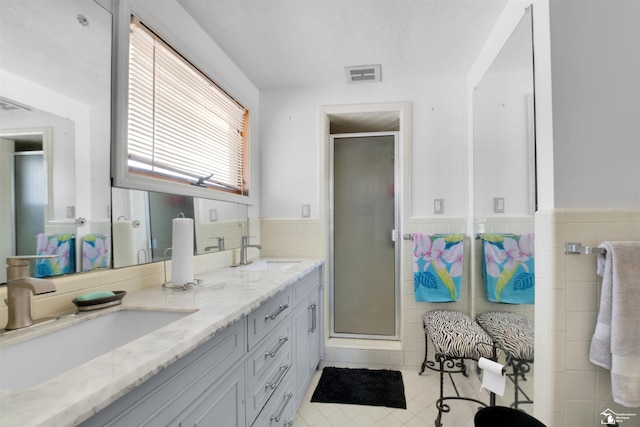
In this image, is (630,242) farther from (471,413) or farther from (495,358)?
(471,413)

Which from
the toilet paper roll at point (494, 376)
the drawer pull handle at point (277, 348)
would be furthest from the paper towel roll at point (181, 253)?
the toilet paper roll at point (494, 376)

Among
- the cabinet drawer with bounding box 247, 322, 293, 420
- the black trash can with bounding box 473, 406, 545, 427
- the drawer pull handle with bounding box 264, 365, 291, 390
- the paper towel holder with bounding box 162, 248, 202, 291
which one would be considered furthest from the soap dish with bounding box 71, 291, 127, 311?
the black trash can with bounding box 473, 406, 545, 427

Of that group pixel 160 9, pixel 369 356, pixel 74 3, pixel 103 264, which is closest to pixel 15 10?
pixel 74 3

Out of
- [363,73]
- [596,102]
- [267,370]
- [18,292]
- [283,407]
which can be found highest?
[363,73]

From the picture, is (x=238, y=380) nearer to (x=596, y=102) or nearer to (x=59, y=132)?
(x=59, y=132)

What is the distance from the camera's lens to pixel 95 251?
117cm

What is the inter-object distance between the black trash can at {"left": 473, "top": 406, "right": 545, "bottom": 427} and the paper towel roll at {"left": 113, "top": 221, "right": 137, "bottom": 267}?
1.61m

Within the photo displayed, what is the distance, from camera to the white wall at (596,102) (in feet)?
4.27

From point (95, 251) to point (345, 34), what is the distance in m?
1.86

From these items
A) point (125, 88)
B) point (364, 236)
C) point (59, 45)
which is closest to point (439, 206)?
point (364, 236)

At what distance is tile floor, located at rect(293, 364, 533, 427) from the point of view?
185 centimetres

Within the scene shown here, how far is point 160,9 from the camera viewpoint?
1528 mm

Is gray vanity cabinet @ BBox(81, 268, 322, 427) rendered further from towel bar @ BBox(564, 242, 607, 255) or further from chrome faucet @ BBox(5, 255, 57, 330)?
towel bar @ BBox(564, 242, 607, 255)

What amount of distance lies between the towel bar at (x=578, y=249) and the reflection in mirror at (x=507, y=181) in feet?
0.71
